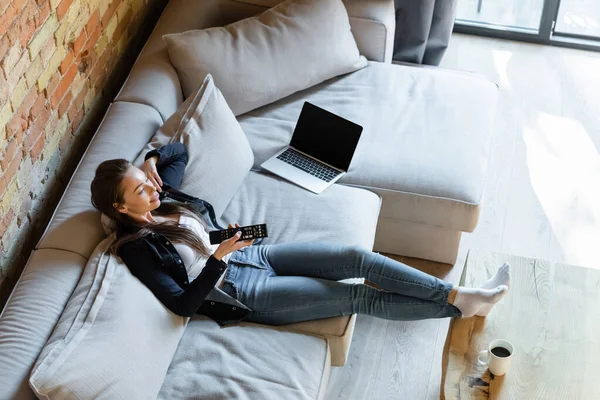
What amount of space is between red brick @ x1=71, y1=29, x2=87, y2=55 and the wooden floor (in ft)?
4.41

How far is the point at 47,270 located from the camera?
2.11 meters

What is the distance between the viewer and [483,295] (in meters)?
2.31

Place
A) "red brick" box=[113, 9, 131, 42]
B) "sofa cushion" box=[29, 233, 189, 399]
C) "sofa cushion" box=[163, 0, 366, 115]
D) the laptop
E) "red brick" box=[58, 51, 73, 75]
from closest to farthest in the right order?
"sofa cushion" box=[29, 233, 189, 399] < "red brick" box=[58, 51, 73, 75] < the laptop < "sofa cushion" box=[163, 0, 366, 115] < "red brick" box=[113, 9, 131, 42]

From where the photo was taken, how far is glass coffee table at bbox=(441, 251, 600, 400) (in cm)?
213

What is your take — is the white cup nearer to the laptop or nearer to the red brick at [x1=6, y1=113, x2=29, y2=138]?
the laptop

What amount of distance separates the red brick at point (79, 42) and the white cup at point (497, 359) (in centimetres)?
161

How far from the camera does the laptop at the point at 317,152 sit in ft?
9.07

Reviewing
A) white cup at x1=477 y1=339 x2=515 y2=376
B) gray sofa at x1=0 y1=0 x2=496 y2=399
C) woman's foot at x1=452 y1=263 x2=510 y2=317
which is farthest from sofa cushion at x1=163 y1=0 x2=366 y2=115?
white cup at x1=477 y1=339 x2=515 y2=376

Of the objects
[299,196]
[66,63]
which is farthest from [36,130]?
[299,196]

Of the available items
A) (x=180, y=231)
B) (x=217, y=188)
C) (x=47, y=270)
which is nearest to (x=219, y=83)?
(x=217, y=188)

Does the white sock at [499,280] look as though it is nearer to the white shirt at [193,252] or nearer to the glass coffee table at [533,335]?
the glass coffee table at [533,335]

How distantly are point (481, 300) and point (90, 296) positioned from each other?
3.62ft

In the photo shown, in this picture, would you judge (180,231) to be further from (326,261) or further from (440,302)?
(440,302)

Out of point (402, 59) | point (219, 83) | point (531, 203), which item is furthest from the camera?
point (402, 59)
